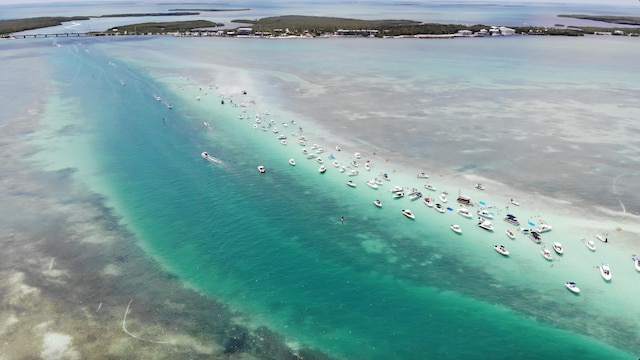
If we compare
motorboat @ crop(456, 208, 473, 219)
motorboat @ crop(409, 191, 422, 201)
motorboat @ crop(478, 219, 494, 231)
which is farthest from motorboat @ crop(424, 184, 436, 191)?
motorboat @ crop(478, 219, 494, 231)

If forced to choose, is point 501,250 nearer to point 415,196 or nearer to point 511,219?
point 511,219

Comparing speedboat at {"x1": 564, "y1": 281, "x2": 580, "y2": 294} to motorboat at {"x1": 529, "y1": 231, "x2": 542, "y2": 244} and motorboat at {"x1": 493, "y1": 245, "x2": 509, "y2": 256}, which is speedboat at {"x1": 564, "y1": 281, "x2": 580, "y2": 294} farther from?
motorboat at {"x1": 529, "y1": 231, "x2": 542, "y2": 244}

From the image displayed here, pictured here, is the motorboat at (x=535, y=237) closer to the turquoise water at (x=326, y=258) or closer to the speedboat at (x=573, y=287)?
the turquoise water at (x=326, y=258)

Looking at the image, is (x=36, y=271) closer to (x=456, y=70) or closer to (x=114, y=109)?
(x=114, y=109)

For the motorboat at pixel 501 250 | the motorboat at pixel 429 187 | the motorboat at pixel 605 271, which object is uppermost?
the motorboat at pixel 429 187

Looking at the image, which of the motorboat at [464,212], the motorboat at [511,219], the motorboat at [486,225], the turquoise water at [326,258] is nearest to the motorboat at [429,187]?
the turquoise water at [326,258]

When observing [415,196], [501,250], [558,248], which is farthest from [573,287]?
[415,196]

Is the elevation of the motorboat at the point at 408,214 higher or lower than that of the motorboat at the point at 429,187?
lower
